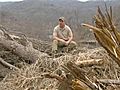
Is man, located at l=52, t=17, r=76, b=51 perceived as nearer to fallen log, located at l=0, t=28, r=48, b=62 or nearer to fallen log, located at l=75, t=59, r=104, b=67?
fallen log, located at l=0, t=28, r=48, b=62

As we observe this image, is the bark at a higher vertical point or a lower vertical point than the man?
lower

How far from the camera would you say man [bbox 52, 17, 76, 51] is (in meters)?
9.67

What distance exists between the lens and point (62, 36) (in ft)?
32.3

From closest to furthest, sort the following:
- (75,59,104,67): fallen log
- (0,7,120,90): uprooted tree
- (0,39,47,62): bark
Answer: (0,7,120,90): uprooted tree → (75,59,104,67): fallen log → (0,39,47,62): bark

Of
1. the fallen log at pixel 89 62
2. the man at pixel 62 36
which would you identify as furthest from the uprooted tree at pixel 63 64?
the man at pixel 62 36

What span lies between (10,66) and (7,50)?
2.39ft

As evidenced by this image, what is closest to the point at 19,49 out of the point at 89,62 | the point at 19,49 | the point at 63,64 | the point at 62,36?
the point at 19,49

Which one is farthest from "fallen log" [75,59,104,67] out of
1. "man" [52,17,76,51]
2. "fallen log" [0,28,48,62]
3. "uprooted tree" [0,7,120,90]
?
"fallen log" [0,28,48,62]

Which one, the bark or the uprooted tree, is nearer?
the uprooted tree

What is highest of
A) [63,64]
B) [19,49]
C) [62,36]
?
[63,64]

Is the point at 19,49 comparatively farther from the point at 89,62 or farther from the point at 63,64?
the point at 63,64

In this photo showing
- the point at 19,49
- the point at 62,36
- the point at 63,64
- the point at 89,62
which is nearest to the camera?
the point at 63,64

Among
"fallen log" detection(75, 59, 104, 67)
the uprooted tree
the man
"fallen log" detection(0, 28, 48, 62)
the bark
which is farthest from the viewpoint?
the bark

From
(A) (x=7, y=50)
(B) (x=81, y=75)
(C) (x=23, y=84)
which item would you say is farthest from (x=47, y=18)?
(B) (x=81, y=75)
